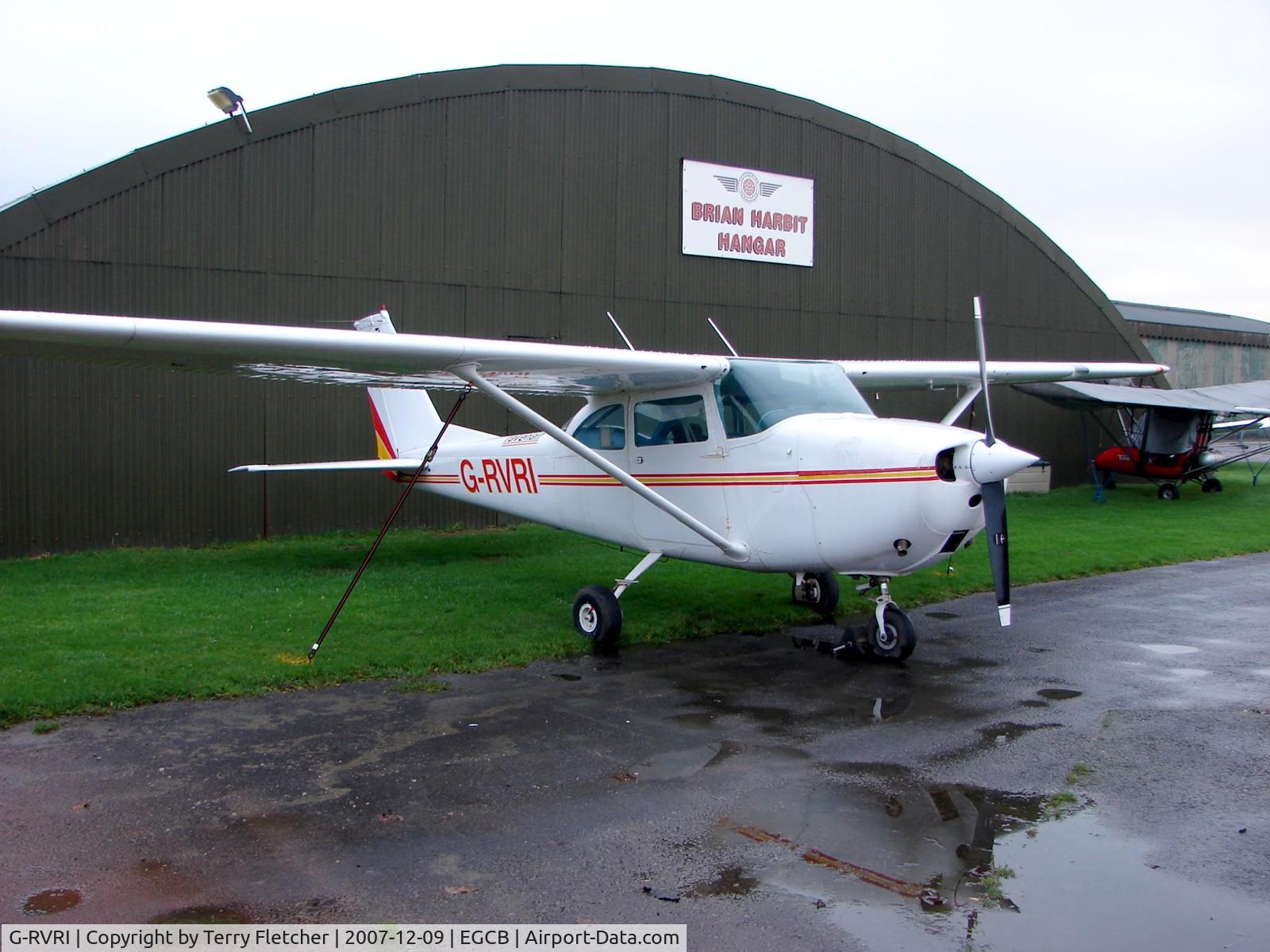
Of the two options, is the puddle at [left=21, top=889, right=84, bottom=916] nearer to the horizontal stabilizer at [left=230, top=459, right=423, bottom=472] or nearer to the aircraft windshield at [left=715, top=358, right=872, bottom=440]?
the aircraft windshield at [left=715, top=358, right=872, bottom=440]

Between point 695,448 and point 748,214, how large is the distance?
10.8m

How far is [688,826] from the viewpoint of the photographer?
5.04 meters

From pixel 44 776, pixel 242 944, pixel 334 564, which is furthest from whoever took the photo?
pixel 334 564

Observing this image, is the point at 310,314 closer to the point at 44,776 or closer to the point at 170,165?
the point at 170,165

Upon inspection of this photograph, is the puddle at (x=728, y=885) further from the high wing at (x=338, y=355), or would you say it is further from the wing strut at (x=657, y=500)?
the high wing at (x=338, y=355)

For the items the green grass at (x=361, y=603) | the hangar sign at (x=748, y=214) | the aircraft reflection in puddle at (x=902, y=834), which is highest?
the hangar sign at (x=748, y=214)

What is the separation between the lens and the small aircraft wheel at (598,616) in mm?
9094

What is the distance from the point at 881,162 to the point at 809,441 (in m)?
14.3

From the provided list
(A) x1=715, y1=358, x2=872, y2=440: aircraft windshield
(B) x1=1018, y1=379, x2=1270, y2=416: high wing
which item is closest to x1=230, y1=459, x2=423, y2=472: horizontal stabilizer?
(A) x1=715, y1=358, x2=872, y2=440: aircraft windshield

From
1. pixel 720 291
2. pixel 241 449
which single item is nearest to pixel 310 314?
pixel 241 449

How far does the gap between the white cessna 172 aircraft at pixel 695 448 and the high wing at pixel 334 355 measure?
16 mm

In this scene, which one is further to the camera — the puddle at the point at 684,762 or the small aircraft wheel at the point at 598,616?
the small aircraft wheel at the point at 598,616

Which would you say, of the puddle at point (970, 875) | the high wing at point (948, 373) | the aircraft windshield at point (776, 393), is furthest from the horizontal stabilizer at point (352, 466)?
the puddle at point (970, 875)

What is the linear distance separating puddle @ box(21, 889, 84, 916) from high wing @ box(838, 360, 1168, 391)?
809 cm
